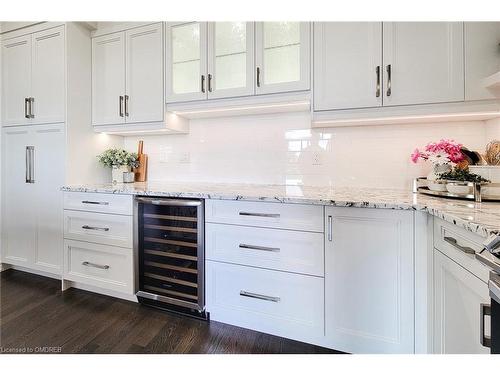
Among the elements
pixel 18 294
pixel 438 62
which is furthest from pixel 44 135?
pixel 438 62

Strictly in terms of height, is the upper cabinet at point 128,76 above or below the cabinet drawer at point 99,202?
above

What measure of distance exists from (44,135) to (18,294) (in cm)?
138

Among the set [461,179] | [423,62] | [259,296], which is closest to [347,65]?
[423,62]

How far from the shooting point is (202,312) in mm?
1649

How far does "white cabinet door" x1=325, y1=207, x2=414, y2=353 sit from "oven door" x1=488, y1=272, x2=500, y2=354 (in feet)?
1.96

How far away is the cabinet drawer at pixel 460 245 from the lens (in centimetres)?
82

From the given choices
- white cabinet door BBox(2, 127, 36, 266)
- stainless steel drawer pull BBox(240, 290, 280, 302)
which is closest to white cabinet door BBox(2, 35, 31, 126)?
white cabinet door BBox(2, 127, 36, 266)

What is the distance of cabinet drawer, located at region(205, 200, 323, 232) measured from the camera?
4.51 feet

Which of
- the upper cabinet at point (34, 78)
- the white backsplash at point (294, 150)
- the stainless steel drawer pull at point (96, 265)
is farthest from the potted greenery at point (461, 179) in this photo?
the upper cabinet at point (34, 78)

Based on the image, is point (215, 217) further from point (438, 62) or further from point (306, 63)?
point (438, 62)

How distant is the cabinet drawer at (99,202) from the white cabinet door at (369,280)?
4.75ft

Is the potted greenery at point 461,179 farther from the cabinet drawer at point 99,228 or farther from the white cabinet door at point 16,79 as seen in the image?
the white cabinet door at point 16,79
